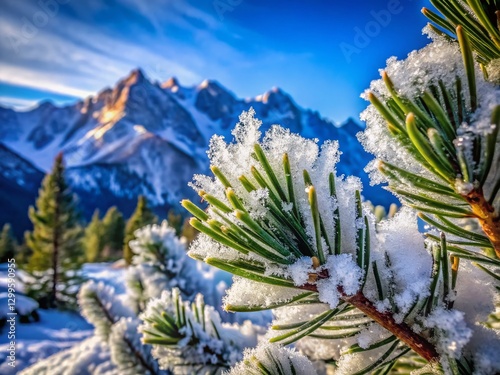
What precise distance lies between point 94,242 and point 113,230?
8.99 feet

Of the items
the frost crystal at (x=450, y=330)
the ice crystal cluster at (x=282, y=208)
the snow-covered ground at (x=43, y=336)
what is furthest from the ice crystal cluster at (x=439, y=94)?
the snow-covered ground at (x=43, y=336)

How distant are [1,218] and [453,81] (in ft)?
359

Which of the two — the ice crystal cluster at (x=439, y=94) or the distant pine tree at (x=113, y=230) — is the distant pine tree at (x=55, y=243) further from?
the ice crystal cluster at (x=439, y=94)

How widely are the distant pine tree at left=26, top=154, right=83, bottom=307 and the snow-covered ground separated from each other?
3.82 feet

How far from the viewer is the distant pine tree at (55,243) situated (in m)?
18.5

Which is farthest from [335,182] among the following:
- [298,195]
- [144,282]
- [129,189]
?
[129,189]

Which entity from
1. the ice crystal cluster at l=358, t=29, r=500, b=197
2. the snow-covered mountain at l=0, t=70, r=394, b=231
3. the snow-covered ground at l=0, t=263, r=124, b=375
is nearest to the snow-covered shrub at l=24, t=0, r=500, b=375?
the ice crystal cluster at l=358, t=29, r=500, b=197

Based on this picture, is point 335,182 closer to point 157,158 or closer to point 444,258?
point 444,258

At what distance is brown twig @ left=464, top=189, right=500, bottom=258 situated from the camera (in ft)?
2.00

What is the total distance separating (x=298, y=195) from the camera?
717 millimetres

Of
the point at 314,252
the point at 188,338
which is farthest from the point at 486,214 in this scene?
the point at 188,338

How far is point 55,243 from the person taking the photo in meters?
19.0

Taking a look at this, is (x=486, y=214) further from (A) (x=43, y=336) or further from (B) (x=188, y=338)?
(A) (x=43, y=336)

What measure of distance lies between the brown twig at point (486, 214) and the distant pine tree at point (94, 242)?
38.5 metres
